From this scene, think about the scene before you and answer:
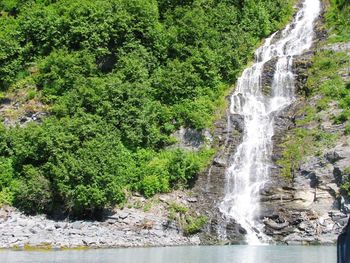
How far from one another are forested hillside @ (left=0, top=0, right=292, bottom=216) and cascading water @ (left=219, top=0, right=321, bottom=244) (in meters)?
1.50

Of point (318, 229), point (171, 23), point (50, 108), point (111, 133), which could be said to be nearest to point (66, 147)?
point (111, 133)

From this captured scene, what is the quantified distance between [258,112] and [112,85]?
11241mm

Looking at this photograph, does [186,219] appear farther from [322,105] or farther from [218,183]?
[322,105]

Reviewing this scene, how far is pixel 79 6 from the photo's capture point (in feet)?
147

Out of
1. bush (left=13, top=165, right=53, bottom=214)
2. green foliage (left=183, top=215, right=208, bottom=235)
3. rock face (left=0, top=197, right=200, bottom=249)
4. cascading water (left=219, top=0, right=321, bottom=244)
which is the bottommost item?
rock face (left=0, top=197, right=200, bottom=249)

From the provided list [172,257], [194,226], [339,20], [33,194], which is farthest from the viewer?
[339,20]

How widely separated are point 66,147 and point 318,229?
633 inches

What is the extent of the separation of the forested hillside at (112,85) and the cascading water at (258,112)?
150 centimetres

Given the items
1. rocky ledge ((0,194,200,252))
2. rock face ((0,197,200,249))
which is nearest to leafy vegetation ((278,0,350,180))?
rocky ledge ((0,194,200,252))

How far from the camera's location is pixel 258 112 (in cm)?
3981

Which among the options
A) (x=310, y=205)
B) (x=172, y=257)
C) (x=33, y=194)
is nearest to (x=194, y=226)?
(x=310, y=205)

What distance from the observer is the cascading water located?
32.5 metres

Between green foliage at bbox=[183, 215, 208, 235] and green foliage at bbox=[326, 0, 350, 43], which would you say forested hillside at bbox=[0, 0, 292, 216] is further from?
green foliage at bbox=[326, 0, 350, 43]

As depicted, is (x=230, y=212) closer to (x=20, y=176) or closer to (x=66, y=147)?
(x=66, y=147)
